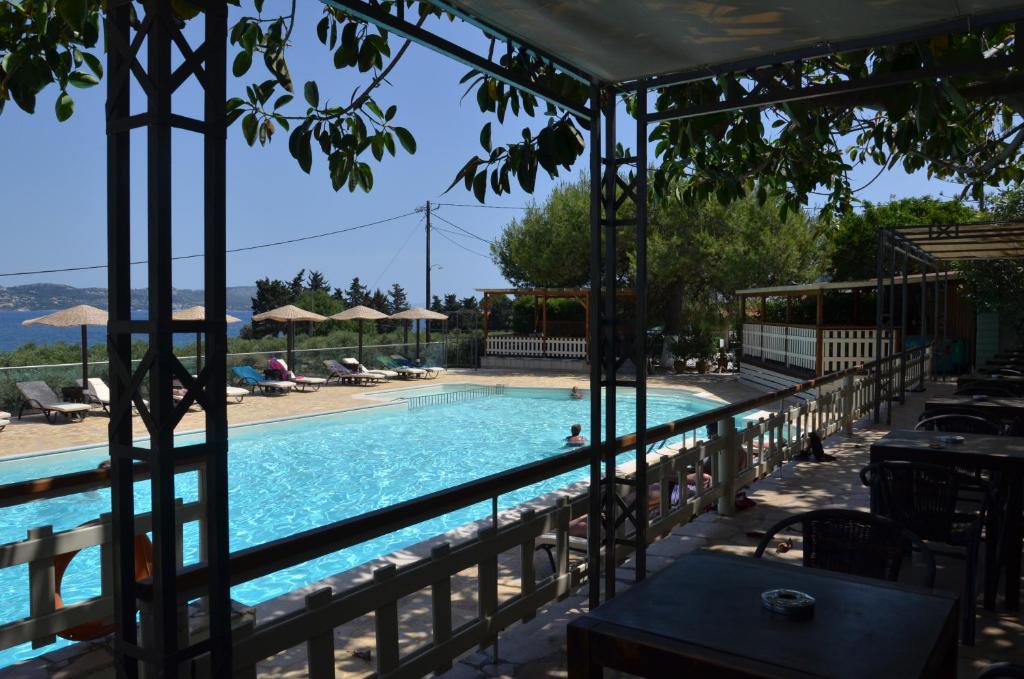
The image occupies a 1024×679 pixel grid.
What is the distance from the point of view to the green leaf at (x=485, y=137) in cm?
356

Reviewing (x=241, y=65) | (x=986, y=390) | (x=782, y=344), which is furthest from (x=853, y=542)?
(x=782, y=344)

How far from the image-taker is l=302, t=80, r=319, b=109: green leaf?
3.52 meters

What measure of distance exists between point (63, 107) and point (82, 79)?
0.35m

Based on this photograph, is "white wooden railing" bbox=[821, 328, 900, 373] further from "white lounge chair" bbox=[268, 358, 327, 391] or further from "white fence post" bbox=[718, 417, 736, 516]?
"white lounge chair" bbox=[268, 358, 327, 391]

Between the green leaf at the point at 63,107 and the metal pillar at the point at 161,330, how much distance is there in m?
2.05

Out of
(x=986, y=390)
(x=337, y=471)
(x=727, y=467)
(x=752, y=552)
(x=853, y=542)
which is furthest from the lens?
(x=337, y=471)

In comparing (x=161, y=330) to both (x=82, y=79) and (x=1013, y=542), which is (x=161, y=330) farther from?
(x=1013, y=542)

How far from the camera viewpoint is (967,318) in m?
19.6

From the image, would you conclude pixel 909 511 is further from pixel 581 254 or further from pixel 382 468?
pixel 581 254

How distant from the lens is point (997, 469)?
3877 millimetres

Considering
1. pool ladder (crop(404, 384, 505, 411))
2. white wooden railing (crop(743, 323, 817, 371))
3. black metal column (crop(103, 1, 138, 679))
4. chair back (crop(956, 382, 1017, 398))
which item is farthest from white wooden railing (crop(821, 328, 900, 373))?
black metal column (crop(103, 1, 138, 679))

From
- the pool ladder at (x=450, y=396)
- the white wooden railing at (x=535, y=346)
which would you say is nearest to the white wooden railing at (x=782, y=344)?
the white wooden railing at (x=535, y=346)

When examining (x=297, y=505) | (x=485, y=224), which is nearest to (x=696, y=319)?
(x=297, y=505)

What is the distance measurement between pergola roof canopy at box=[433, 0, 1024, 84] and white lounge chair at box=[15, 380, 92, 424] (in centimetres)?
1495
